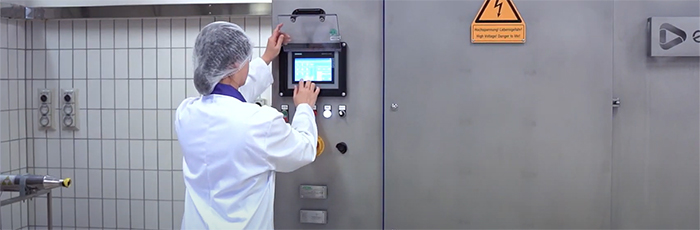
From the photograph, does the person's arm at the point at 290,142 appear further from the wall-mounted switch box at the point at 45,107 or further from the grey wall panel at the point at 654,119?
the wall-mounted switch box at the point at 45,107

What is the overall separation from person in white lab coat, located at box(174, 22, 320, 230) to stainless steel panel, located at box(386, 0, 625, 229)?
0.44m

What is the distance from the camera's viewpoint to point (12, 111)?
294 centimetres

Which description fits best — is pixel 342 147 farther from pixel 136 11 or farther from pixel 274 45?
pixel 136 11

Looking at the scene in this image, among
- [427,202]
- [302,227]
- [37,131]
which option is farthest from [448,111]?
[37,131]

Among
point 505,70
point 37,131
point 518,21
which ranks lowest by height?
point 37,131

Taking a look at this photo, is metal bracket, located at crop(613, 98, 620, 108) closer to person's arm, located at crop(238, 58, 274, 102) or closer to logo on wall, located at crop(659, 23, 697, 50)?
logo on wall, located at crop(659, 23, 697, 50)

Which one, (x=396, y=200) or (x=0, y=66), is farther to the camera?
(x=0, y=66)

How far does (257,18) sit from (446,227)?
1425 mm

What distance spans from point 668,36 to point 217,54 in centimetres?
155

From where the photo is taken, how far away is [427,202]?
2.07 meters

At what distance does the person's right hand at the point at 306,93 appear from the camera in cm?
197

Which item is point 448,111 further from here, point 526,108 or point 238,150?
point 238,150

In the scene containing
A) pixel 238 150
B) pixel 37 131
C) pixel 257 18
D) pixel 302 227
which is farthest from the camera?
pixel 37 131

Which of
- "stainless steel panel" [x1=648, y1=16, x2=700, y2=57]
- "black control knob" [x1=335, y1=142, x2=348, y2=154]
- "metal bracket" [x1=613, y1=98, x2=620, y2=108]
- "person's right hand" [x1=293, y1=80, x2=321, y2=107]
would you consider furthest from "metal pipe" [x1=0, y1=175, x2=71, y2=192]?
"stainless steel panel" [x1=648, y1=16, x2=700, y2=57]
